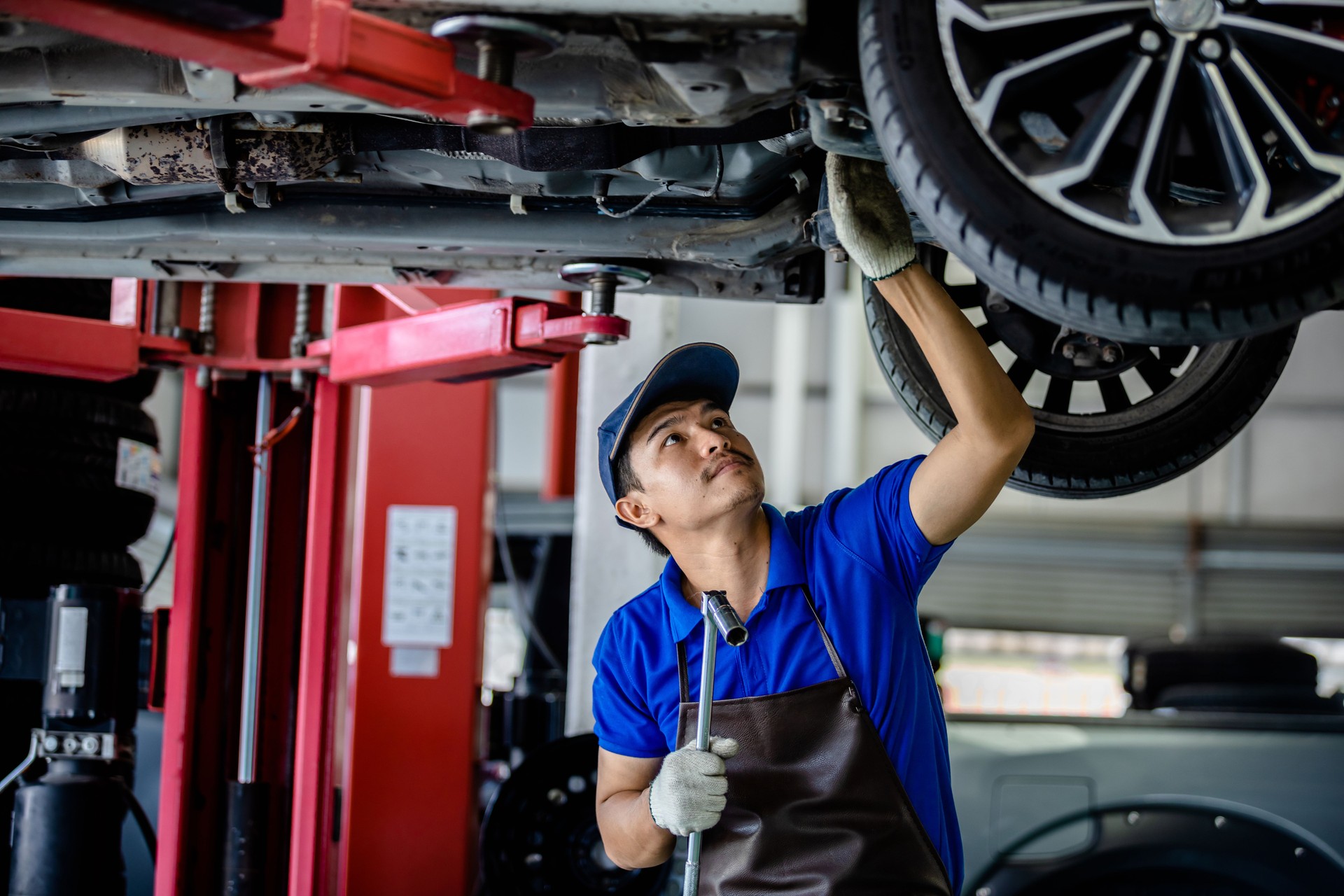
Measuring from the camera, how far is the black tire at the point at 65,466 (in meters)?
2.89

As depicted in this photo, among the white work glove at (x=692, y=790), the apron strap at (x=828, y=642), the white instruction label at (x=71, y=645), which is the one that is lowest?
the white work glove at (x=692, y=790)

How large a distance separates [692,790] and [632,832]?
22 centimetres

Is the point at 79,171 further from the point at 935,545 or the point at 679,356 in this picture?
the point at 935,545

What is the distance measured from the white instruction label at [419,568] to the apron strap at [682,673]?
1704mm

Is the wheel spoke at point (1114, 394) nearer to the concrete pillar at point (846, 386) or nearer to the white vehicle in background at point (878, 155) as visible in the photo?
the white vehicle in background at point (878, 155)

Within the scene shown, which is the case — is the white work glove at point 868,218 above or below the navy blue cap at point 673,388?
above

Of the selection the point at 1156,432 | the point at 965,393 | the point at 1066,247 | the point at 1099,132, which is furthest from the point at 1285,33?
the point at 1156,432

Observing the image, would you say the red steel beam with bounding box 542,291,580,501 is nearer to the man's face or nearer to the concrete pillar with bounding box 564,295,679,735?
the concrete pillar with bounding box 564,295,679,735

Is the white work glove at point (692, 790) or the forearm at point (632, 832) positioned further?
the forearm at point (632, 832)

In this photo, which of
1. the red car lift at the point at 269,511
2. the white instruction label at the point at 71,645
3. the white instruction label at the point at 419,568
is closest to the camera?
the red car lift at the point at 269,511

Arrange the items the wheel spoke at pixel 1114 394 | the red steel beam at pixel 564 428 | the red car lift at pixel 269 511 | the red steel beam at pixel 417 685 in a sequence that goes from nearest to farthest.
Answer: the wheel spoke at pixel 1114 394, the red car lift at pixel 269 511, the red steel beam at pixel 417 685, the red steel beam at pixel 564 428

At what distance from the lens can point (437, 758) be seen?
3.53m

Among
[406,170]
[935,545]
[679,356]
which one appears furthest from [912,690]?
[406,170]

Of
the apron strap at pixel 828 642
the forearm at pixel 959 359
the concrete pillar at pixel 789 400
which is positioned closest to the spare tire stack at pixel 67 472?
the apron strap at pixel 828 642
